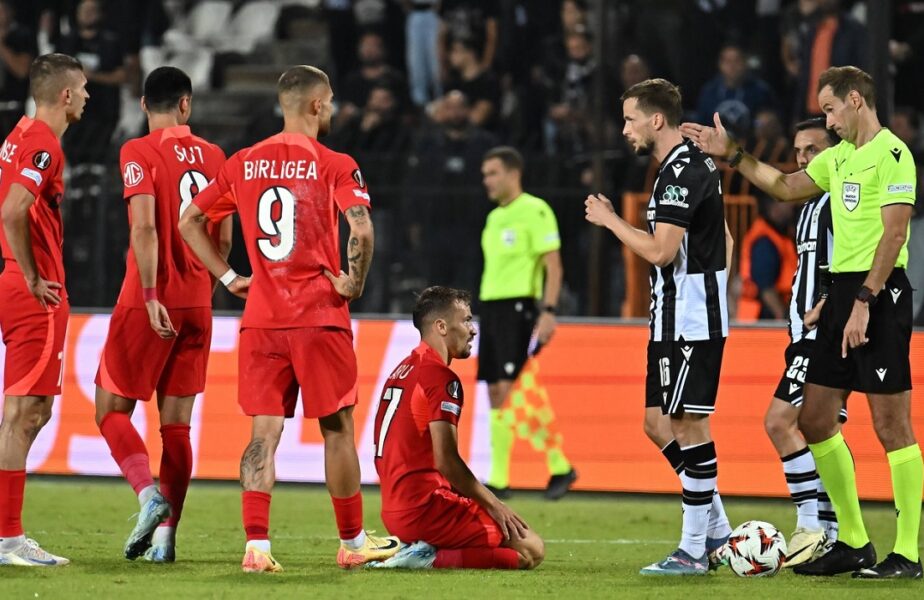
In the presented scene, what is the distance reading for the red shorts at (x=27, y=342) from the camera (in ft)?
23.8

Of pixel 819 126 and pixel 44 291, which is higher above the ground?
pixel 819 126

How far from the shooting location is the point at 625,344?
11.3m

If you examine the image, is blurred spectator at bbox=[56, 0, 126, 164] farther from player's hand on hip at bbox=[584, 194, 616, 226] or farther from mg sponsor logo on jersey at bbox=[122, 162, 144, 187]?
player's hand on hip at bbox=[584, 194, 616, 226]

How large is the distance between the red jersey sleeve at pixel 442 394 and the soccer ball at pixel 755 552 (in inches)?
57.8

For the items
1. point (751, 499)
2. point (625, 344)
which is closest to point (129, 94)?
point (625, 344)

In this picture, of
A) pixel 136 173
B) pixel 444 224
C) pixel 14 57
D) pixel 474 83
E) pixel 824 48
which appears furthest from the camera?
pixel 14 57

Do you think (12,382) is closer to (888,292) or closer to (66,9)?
(888,292)

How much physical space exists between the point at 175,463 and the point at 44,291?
1.09m

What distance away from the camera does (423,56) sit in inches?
707

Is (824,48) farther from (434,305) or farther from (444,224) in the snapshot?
(434,305)

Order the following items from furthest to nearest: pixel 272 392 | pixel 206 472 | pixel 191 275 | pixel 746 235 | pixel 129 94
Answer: pixel 129 94
pixel 746 235
pixel 206 472
pixel 191 275
pixel 272 392

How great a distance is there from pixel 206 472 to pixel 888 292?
6169 mm

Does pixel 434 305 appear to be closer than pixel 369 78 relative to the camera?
Yes

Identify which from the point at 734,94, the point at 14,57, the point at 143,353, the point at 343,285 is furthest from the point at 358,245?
the point at 14,57
